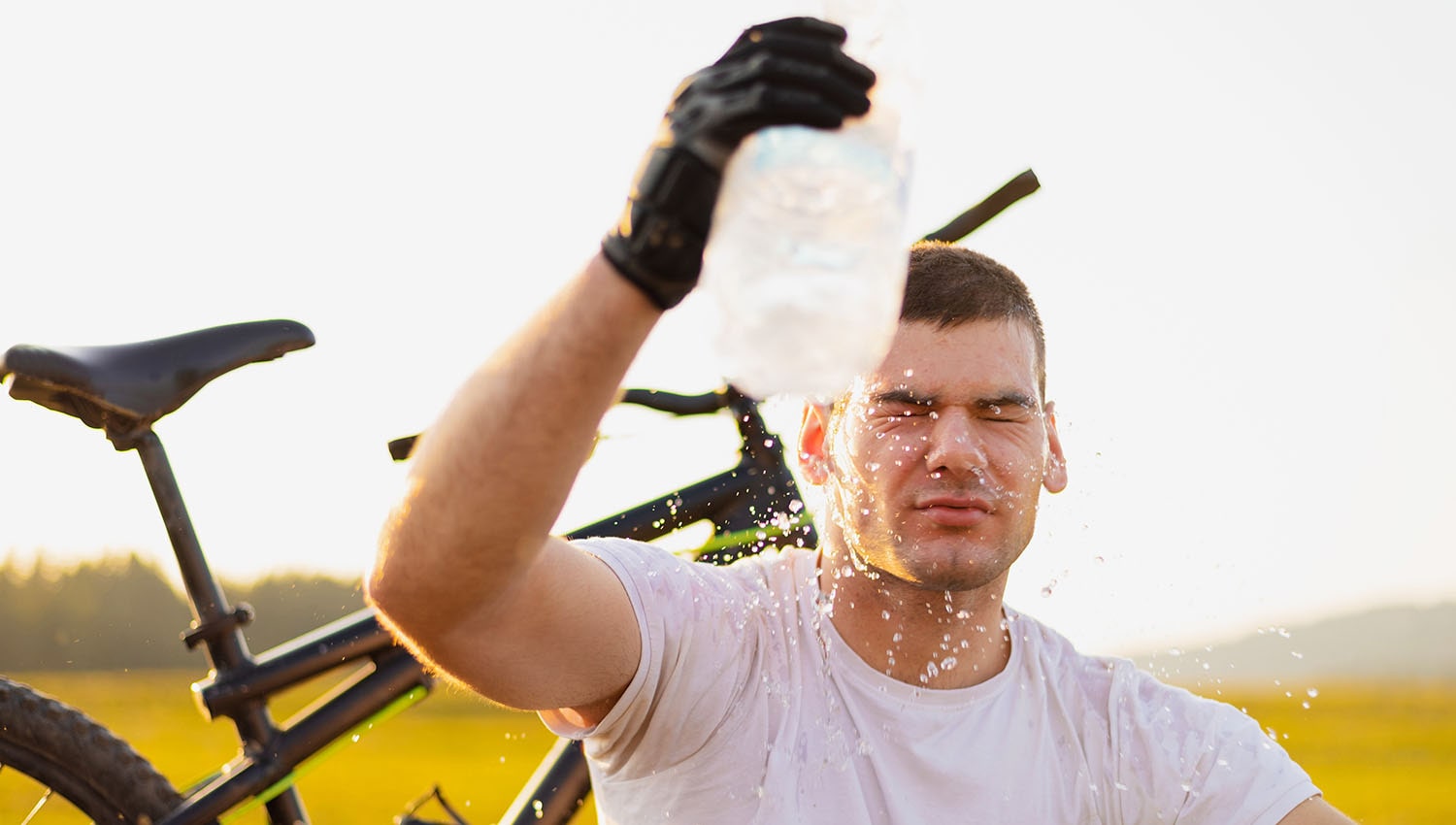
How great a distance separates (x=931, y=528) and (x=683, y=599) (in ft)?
1.52

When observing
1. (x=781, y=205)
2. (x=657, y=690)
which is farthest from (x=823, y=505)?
(x=781, y=205)

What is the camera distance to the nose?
221cm

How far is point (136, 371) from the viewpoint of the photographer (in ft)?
7.98

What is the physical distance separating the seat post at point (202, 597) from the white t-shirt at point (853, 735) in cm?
91

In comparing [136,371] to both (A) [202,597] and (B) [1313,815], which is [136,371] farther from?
(B) [1313,815]

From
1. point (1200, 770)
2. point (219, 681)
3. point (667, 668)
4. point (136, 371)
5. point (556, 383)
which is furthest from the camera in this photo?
point (219, 681)

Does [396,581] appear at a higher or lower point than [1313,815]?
higher

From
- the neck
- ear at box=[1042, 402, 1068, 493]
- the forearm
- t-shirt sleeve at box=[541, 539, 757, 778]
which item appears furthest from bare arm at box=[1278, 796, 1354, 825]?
the forearm

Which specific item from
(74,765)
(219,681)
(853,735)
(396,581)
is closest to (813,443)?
(853,735)

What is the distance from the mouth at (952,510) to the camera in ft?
7.20

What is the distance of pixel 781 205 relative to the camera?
137 cm

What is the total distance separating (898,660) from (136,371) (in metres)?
1.59

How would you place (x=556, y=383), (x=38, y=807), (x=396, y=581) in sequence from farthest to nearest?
1. (x=38, y=807)
2. (x=396, y=581)
3. (x=556, y=383)

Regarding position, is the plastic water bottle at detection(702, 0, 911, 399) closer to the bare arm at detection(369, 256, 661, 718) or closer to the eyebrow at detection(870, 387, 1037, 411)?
the bare arm at detection(369, 256, 661, 718)
